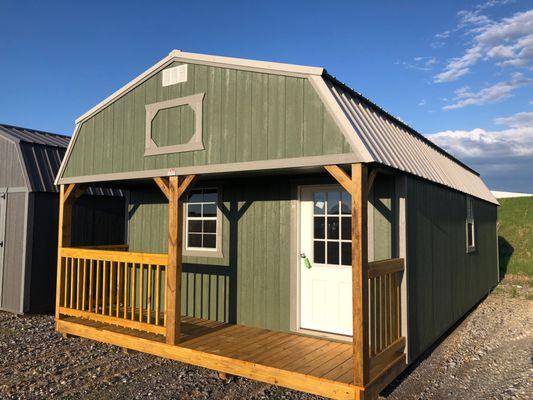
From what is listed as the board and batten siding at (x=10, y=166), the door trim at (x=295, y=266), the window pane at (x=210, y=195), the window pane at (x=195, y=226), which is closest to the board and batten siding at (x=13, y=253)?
the board and batten siding at (x=10, y=166)

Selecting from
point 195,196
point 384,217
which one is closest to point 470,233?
point 384,217

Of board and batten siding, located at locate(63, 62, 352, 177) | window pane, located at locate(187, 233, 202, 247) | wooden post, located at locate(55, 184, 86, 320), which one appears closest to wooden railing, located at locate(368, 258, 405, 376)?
board and batten siding, located at locate(63, 62, 352, 177)

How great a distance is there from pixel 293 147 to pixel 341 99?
0.80 m

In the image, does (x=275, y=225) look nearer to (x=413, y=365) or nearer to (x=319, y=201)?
(x=319, y=201)

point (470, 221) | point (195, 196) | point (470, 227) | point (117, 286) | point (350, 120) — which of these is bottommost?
point (117, 286)

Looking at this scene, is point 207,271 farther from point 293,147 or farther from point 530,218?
point 530,218

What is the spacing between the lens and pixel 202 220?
24.1 feet

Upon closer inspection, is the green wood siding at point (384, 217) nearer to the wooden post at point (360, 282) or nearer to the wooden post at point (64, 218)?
the wooden post at point (360, 282)

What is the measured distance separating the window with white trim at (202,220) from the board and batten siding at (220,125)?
131 cm

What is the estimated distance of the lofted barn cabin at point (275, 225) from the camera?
4.72 meters

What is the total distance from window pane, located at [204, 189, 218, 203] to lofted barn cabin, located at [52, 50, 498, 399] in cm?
2

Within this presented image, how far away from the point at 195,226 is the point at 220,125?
7.78 feet

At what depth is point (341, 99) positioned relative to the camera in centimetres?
499

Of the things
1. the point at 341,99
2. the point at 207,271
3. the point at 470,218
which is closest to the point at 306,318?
the point at 207,271
